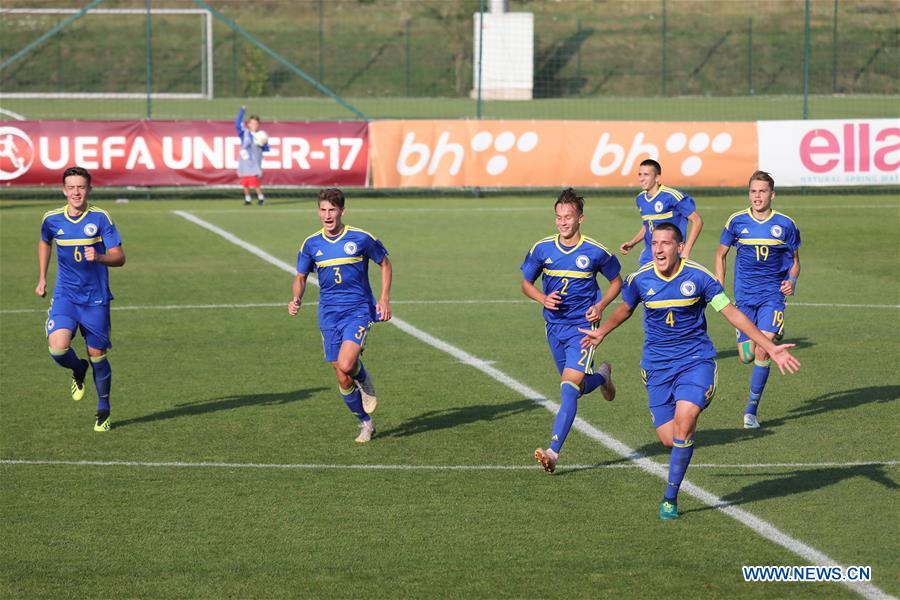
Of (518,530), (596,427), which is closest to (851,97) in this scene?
(596,427)

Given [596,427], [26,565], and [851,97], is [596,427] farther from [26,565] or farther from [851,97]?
[851,97]

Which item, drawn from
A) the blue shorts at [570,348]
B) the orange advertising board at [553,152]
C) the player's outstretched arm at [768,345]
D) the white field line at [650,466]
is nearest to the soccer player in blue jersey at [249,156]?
the orange advertising board at [553,152]

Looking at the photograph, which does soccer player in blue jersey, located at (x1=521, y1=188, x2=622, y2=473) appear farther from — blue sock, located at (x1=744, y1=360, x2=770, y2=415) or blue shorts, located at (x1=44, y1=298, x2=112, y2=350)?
blue shorts, located at (x1=44, y1=298, x2=112, y2=350)

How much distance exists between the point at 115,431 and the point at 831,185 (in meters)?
22.3

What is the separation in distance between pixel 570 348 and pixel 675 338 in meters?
1.49

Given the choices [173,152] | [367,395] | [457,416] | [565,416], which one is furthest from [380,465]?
[173,152]

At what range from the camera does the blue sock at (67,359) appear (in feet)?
40.3

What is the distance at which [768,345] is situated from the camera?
900 centimetres

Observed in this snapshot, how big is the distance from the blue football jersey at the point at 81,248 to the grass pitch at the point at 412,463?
1.22m

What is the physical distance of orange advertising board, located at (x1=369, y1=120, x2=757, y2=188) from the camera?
101ft

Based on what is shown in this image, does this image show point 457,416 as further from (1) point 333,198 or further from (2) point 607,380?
(1) point 333,198

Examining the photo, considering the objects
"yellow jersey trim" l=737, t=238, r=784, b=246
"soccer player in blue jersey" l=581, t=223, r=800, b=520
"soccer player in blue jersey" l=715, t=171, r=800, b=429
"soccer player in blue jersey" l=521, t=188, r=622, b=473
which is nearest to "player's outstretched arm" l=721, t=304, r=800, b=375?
"soccer player in blue jersey" l=581, t=223, r=800, b=520

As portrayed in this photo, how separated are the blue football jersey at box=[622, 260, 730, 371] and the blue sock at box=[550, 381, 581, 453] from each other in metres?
1.08

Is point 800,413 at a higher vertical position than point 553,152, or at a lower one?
lower
